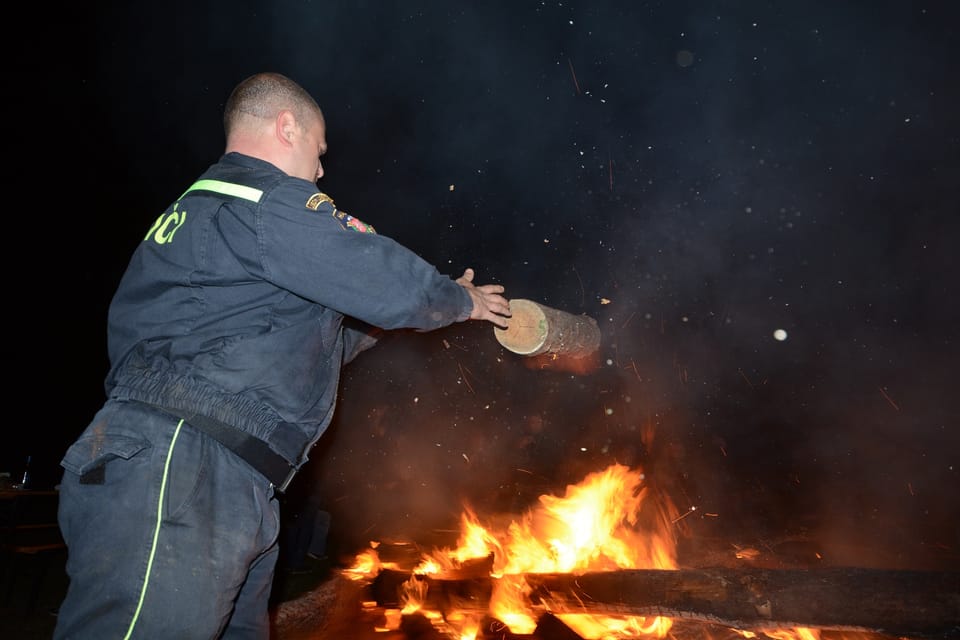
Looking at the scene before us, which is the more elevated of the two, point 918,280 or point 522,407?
point 918,280

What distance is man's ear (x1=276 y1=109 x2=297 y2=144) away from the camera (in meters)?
1.96

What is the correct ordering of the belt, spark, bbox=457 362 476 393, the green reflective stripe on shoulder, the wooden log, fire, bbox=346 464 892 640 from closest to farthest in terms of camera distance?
the belt
the green reflective stripe on shoulder
the wooden log
fire, bbox=346 464 892 640
spark, bbox=457 362 476 393

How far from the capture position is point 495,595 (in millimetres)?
4508

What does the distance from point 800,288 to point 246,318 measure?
6.45 metres

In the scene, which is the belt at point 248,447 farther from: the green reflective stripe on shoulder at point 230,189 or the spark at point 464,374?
the spark at point 464,374

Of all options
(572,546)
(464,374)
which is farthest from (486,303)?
(464,374)

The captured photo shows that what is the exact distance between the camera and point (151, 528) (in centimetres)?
137

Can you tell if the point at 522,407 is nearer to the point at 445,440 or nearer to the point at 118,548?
the point at 445,440

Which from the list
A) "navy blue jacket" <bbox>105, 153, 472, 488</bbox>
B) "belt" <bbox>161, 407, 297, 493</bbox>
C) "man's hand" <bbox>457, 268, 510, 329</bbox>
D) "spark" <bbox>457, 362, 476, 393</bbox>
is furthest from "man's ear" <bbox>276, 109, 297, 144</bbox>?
"spark" <bbox>457, 362, 476, 393</bbox>

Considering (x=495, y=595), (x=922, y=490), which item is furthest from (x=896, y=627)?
(x=922, y=490)

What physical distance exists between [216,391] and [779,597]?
356 centimetres

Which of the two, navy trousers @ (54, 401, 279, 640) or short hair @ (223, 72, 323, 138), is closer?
navy trousers @ (54, 401, 279, 640)

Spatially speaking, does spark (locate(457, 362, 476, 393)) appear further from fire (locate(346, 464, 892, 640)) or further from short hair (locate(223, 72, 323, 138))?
short hair (locate(223, 72, 323, 138))

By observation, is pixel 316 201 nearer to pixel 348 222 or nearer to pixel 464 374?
pixel 348 222
